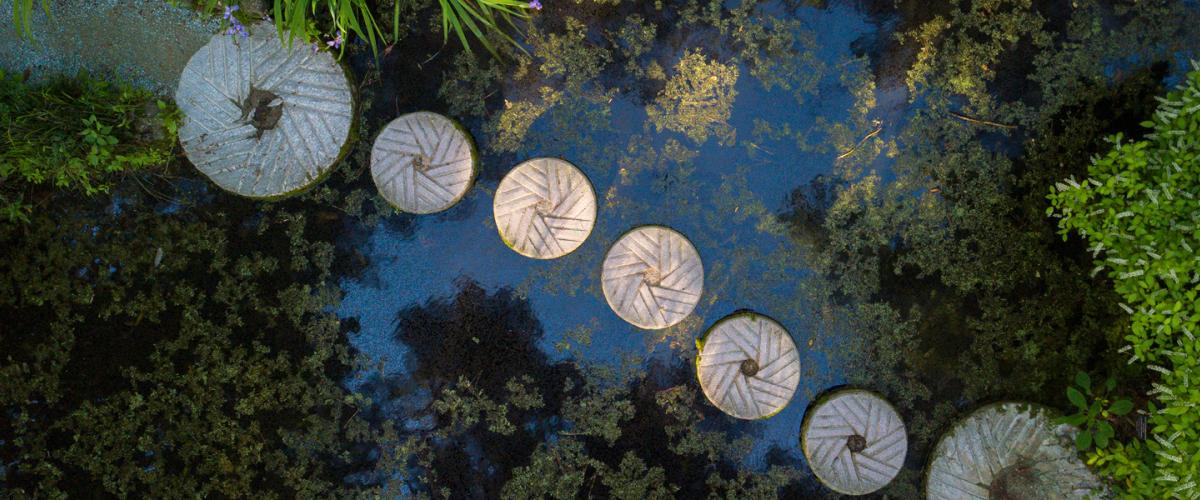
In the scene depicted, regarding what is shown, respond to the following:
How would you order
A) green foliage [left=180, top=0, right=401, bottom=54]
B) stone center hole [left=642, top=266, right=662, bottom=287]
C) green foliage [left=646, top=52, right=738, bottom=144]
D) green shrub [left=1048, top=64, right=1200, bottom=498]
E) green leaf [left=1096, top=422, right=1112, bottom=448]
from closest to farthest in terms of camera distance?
green shrub [left=1048, top=64, right=1200, bottom=498] < green leaf [left=1096, top=422, right=1112, bottom=448] < green foliage [left=180, top=0, right=401, bottom=54] < stone center hole [left=642, top=266, right=662, bottom=287] < green foliage [left=646, top=52, right=738, bottom=144]

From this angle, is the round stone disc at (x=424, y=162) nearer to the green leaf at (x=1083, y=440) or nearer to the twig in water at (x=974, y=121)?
the twig in water at (x=974, y=121)

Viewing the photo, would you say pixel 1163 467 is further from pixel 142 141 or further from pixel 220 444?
pixel 142 141

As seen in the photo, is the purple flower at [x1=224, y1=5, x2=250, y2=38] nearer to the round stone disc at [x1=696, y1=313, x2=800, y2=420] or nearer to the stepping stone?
the round stone disc at [x1=696, y1=313, x2=800, y2=420]

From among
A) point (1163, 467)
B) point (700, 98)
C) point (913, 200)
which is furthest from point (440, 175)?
point (1163, 467)

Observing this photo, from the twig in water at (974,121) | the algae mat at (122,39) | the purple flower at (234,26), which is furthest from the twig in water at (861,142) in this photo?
the algae mat at (122,39)

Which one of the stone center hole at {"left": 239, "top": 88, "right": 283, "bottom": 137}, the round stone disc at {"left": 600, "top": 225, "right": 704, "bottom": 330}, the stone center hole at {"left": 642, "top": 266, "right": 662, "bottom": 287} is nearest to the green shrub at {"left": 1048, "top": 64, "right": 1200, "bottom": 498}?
the round stone disc at {"left": 600, "top": 225, "right": 704, "bottom": 330}
